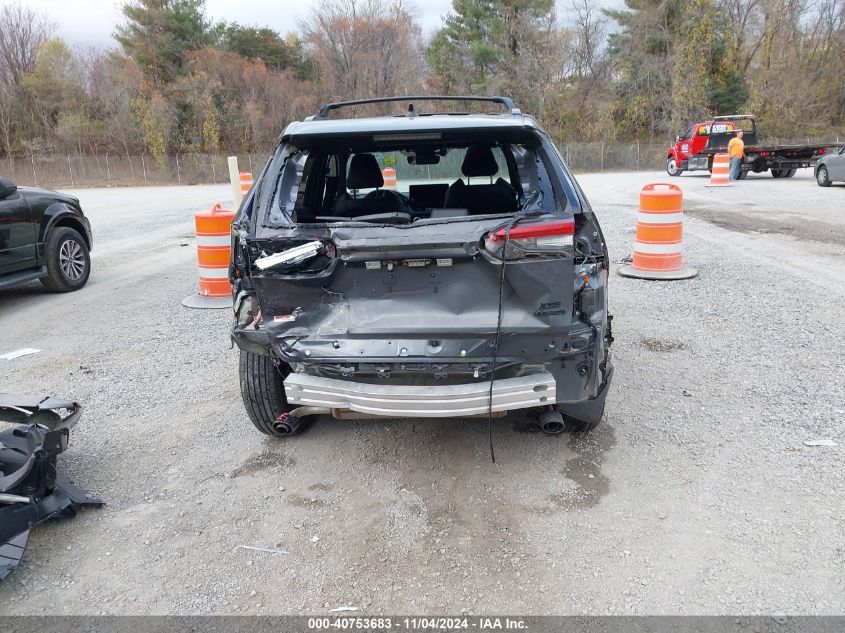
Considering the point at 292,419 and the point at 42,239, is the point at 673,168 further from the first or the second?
the point at 292,419

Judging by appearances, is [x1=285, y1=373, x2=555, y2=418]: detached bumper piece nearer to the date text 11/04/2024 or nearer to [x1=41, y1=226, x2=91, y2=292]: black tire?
the date text 11/04/2024

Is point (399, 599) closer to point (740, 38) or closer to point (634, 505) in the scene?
point (634, 505)

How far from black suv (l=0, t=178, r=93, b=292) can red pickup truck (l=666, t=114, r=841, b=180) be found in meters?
20.2

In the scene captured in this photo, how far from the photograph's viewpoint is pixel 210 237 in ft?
23.2

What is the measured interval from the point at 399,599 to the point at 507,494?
0.91 m

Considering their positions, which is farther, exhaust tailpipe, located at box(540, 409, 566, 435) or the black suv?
the black suv

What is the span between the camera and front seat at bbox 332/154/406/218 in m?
4.13

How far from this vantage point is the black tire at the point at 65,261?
25.1ft

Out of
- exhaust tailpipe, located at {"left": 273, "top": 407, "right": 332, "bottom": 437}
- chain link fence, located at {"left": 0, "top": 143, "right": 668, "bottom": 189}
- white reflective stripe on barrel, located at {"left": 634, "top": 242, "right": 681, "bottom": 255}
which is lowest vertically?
exhaust tailpipe, located at {"left": 273, "top": 407, "right": 332, "bottom": 437}

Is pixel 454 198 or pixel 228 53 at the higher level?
pixel 228 53

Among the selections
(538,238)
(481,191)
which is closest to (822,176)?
(481,191)

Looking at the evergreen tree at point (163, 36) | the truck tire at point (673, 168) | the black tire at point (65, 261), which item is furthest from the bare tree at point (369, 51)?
the black tire at point (65, 261)

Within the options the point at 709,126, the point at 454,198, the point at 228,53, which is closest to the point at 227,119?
the point at 228,53

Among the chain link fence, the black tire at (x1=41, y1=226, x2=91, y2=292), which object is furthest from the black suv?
the chain link fence
